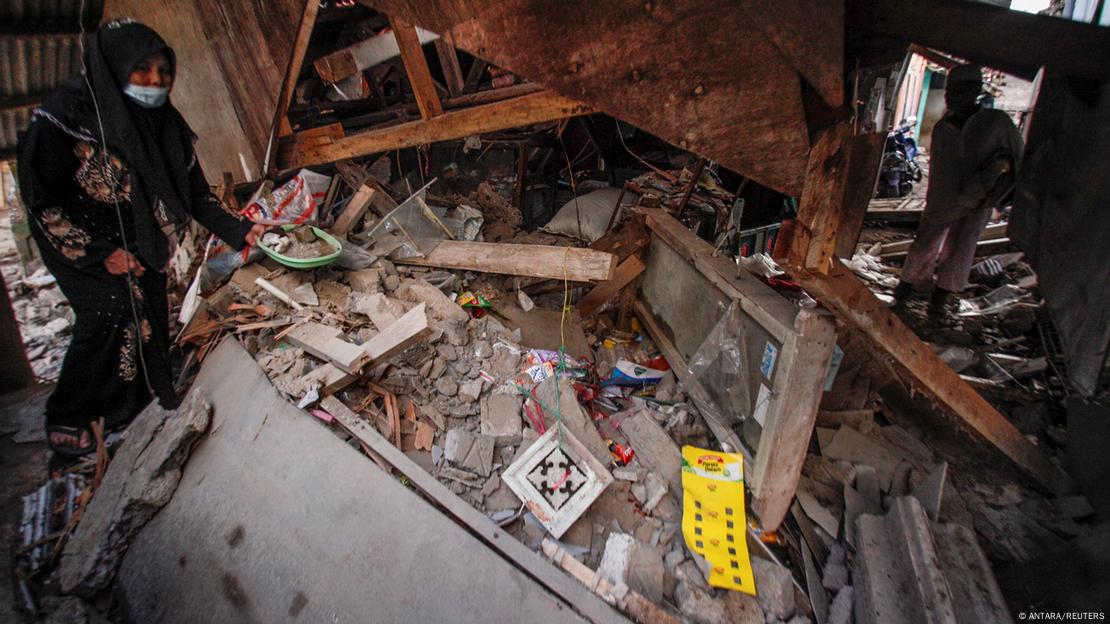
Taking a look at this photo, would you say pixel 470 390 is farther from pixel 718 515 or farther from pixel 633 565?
pixel 718 515

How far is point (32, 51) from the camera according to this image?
3168 millimetres

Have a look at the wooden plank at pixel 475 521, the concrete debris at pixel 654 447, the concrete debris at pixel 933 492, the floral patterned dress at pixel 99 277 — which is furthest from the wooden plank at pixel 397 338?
the concrete debris at pixel 933 492

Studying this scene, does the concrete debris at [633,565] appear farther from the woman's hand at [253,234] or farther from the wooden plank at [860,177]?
the woman's hand at [253,234]

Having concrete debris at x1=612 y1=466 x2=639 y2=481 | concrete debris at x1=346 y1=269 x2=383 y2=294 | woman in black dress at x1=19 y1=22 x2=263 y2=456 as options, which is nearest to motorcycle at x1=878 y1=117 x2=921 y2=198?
concrete debris at x1=612 y1=466 x2=639 y2=481

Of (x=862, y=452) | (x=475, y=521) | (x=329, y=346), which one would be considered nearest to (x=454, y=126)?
(x=329, y=346)

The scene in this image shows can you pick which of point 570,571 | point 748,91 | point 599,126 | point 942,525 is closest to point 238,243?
point 570,571

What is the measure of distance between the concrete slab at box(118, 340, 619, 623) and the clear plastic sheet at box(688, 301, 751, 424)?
57.5 inches

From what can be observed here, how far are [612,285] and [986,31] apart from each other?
9.53 ft

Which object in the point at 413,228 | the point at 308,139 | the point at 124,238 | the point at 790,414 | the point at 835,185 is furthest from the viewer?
the point at 413,228

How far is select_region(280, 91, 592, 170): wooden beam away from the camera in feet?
9.46

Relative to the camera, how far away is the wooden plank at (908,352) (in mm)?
1586

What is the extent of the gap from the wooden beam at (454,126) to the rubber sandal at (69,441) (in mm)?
2123

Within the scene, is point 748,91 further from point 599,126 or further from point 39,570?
point 599,126

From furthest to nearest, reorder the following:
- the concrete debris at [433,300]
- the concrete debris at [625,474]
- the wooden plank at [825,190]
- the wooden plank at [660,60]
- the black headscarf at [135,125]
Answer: the concrete debris at [433,300] < the concrete debris at [625,474] < the black headscarf at [135,125] < the wooden plank at [825,190] < the wooden plank at [660,60]
